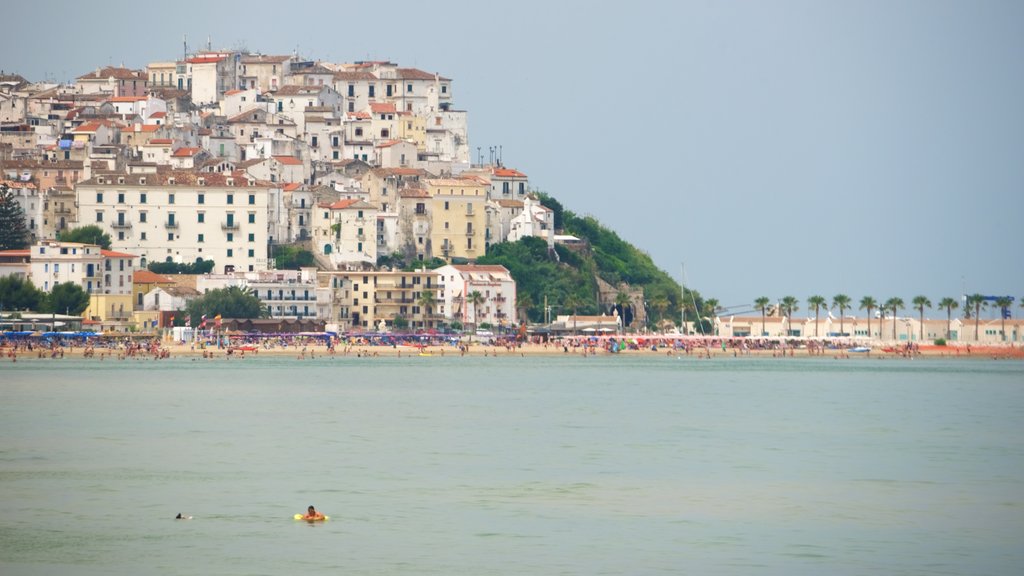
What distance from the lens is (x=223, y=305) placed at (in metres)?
103

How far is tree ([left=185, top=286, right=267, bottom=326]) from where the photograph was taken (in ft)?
338

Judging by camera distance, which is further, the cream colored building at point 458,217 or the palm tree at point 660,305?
the palm tree at point 660,305

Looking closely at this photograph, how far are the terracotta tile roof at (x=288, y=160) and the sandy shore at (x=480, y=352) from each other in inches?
726

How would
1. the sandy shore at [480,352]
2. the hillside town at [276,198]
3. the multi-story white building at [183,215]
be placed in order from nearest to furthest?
the sandy shore at [480,352]
the hillside town at [276,198]
the multi-story white building at [183,215]

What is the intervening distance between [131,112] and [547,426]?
8195 centimetres

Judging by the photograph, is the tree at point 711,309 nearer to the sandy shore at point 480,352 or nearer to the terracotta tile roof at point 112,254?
the sandy shore at point 480,352

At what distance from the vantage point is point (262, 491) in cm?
3928

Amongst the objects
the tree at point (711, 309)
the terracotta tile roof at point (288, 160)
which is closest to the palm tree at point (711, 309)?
the tree at point (711, 309)

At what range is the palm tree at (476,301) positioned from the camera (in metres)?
112

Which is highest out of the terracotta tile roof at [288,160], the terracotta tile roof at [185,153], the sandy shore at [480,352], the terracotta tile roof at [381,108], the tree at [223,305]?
the terracotta tile roof at [381,108]

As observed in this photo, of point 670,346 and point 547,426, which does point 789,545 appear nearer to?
point 547,426

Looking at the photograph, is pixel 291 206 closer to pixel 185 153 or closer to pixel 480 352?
pixel 185 153

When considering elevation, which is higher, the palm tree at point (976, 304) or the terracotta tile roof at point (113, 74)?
the terracotta tile roof at point (113, 74)

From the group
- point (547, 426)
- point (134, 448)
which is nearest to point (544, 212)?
point (547, 426)
